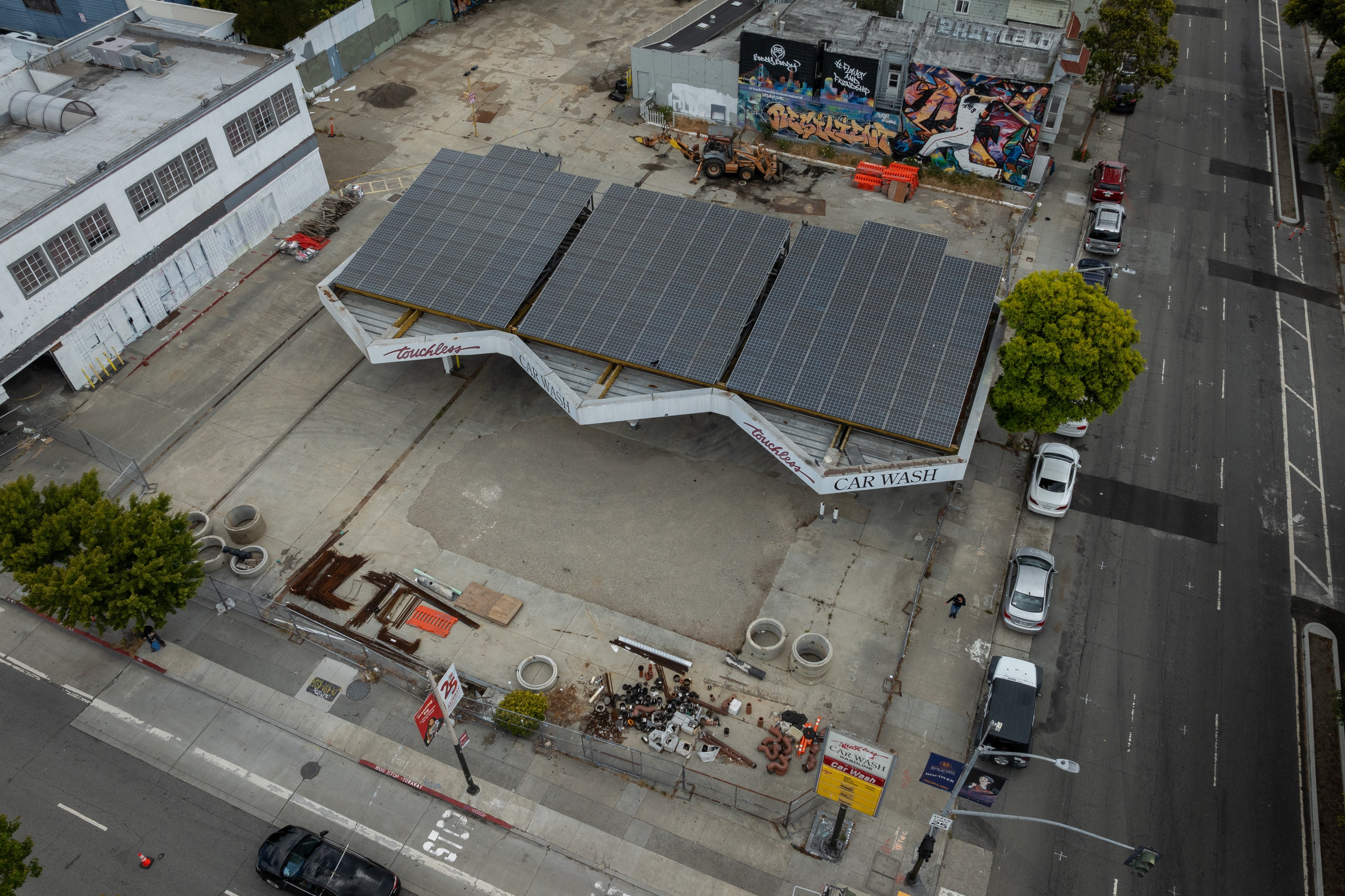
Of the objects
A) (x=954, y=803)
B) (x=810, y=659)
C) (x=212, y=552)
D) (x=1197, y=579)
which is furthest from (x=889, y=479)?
(x=212, y=552)

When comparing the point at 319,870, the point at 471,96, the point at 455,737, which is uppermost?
the point at 455,737

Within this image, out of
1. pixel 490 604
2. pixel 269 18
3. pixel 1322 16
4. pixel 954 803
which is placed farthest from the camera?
pixel 1322 16

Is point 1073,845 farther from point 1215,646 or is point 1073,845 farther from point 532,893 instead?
point 532,893

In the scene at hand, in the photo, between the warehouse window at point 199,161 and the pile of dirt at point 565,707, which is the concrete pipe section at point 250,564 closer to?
the pile of dirt at point 565,707

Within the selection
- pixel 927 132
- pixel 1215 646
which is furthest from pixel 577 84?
pixel 1215 646

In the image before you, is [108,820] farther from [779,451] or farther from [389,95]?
[389,95]

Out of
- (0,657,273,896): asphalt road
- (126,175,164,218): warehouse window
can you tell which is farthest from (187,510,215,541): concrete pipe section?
(126,175,164,218): warehouse window

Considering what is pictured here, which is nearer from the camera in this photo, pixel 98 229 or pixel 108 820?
pixel 108 820

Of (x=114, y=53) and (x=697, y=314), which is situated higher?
(x=114, y=53)
